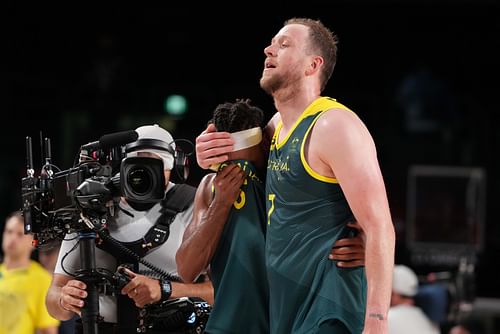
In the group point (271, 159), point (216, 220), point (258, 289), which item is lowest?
point (258, 289)

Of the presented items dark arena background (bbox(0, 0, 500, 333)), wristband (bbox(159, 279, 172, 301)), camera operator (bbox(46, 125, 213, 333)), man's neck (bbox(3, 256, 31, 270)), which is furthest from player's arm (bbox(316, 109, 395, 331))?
dark arena background (bbox(0, 0, 500, 333))

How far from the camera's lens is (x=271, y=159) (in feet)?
11.4

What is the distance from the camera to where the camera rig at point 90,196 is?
11.5 ft

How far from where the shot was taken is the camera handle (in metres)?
3.56

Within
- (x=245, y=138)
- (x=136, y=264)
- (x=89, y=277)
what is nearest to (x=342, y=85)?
(x=136, y=264)

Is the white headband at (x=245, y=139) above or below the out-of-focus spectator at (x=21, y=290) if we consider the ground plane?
above

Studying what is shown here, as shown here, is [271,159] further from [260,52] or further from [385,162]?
[260,52]

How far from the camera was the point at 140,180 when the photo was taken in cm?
356

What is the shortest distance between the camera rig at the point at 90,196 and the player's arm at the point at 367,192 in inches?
27.5

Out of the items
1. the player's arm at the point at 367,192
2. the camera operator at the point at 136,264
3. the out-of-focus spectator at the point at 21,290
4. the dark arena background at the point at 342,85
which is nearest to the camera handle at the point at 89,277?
the camera operator at the point at 136,264

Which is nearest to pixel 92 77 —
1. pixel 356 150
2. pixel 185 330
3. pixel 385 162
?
pixel 385 162

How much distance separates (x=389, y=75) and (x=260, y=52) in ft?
5.34

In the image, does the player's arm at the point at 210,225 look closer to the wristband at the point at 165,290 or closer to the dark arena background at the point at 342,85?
the wristband at the point at 165,290

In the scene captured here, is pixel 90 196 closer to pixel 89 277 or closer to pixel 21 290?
pixel 89 277
